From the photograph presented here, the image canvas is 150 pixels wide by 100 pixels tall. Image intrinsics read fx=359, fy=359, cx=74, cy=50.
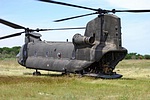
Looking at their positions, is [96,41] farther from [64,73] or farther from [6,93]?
[6,93]

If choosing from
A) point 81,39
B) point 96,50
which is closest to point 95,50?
point 96,50

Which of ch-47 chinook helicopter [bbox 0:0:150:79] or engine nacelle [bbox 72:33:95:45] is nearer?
ch-47 chinook helicopter [bbox 0:0:150:79]

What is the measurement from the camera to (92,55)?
2591cm

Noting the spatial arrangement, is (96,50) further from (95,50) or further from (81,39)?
(81,39)

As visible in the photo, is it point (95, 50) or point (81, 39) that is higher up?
point (81, 39)

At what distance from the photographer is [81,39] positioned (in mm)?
26484

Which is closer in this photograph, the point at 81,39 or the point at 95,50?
the point at 95,50

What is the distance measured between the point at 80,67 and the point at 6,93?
10979 millimetres

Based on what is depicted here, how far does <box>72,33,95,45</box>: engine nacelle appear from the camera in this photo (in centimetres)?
2612

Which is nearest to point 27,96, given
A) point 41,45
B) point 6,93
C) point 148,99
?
point 6,93

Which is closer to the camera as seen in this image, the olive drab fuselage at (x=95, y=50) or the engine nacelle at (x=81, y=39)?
the olive drab fuselage at (x=95, y=50)

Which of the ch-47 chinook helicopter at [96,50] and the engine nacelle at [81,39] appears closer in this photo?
the ch-47 chinook helicopter at [96,50]

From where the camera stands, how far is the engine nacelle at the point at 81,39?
85.7 ft

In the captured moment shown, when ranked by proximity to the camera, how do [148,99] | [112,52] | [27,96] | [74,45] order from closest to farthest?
1. [148,99]
2. [27,96]
3. [112,52]
4. [74,45]
